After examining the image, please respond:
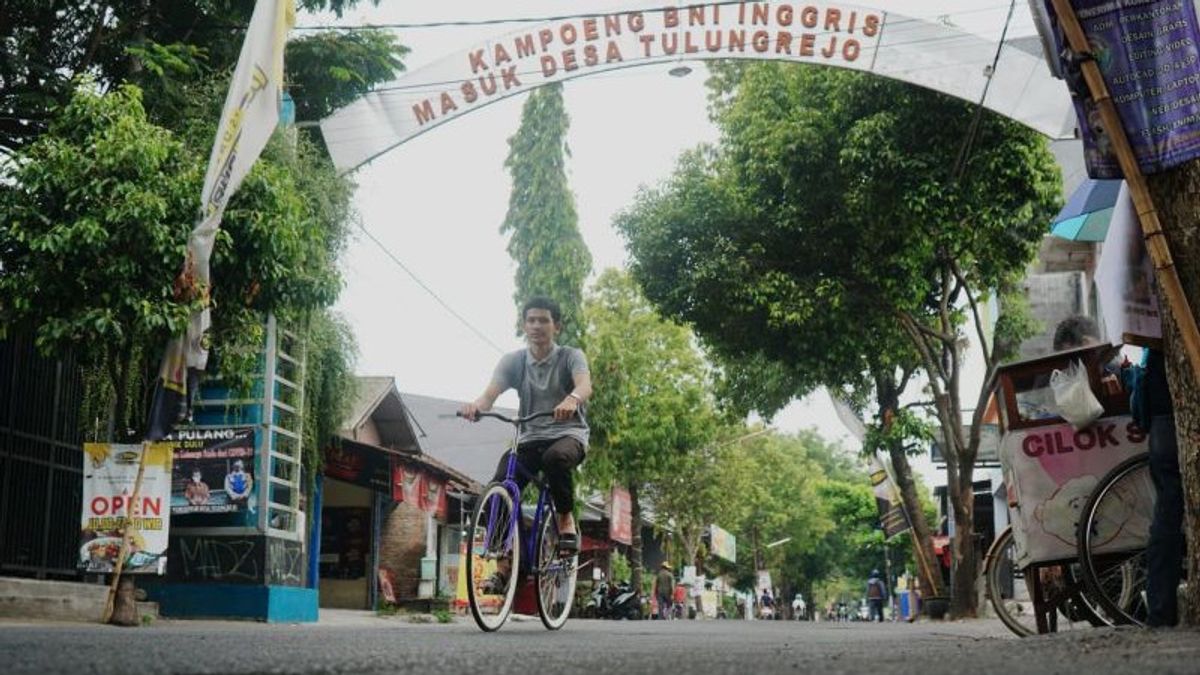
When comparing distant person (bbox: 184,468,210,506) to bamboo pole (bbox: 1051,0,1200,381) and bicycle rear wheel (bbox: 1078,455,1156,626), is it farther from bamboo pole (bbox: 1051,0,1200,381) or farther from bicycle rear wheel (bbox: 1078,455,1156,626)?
bamboo pole (bbox: 1051,0,1200,381)

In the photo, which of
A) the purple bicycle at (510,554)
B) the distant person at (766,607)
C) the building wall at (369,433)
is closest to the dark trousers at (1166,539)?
the purple bicycle at (510,554)

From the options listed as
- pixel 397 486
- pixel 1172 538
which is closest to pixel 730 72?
pixel 397 486

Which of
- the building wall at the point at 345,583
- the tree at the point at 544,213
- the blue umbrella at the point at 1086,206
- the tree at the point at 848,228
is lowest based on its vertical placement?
the building wall at the point at 345,583

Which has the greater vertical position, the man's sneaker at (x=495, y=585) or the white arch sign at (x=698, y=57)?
the white arch sign at (x=698, y=57)

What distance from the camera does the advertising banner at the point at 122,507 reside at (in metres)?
10.1

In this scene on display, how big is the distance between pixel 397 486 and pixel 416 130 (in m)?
9.56

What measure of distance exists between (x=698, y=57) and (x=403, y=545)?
15832mm

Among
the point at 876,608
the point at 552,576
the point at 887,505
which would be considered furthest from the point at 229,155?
the point at 876,608

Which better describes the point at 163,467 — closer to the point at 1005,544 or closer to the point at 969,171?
the point at 1005,544

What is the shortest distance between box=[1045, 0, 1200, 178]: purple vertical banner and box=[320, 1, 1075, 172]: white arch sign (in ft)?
29.1

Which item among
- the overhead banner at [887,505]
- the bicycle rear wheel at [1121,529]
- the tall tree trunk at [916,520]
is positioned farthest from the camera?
the overhead banner at [887,505]

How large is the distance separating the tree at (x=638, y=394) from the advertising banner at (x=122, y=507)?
24.3 meters

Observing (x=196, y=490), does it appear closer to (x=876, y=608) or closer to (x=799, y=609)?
(x=876, y=608)

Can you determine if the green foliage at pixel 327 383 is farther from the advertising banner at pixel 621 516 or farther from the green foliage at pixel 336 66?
the advertising banner at pixel 621 516
